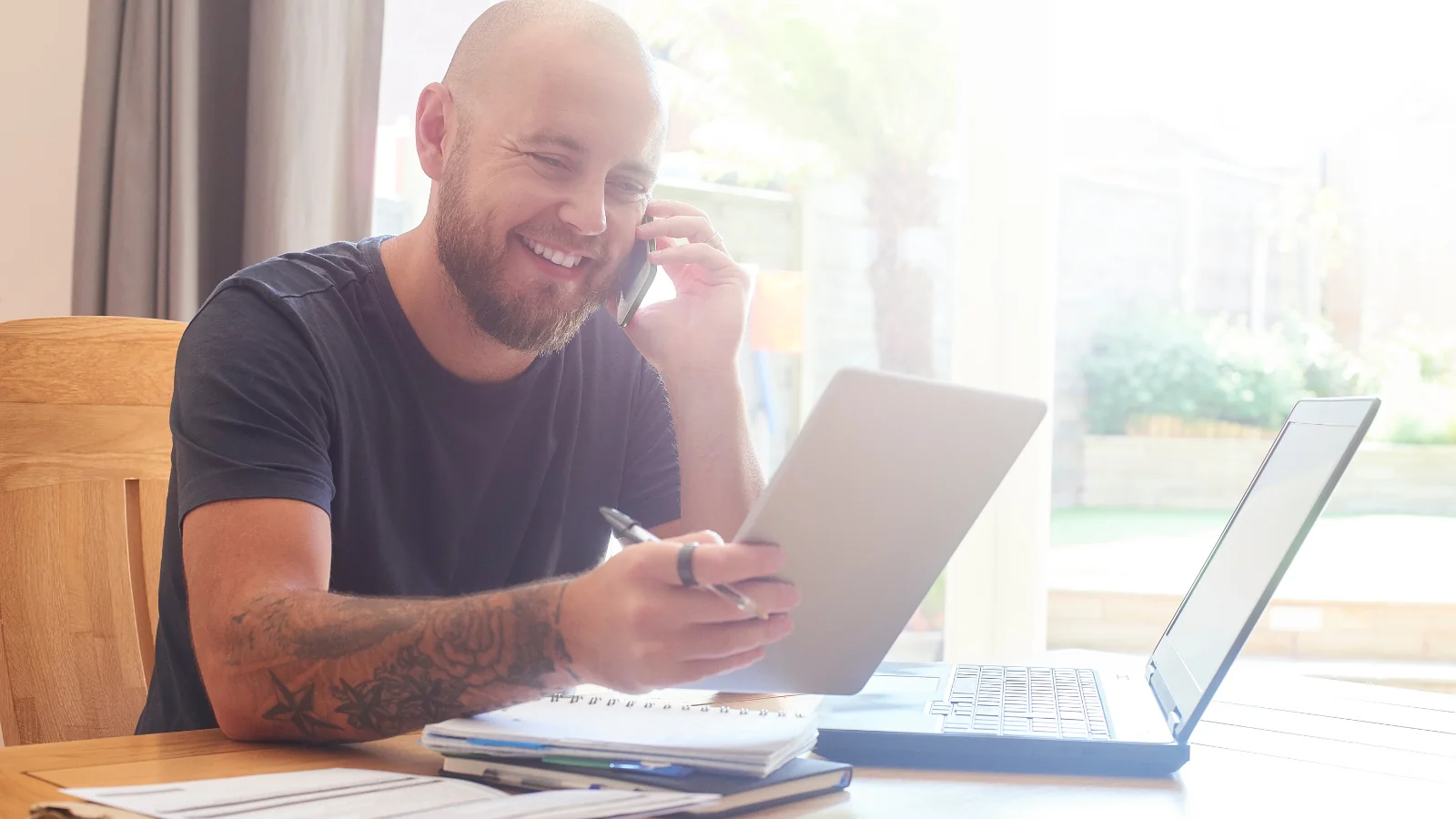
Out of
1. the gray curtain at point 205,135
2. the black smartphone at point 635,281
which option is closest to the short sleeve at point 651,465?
the black smartphone at point 635,281

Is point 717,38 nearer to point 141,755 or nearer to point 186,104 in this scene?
point 186,104

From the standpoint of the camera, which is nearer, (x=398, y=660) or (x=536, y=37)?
(x=398, y=660)

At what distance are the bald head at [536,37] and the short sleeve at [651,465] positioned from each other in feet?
1.29

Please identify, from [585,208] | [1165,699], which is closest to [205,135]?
[585,208]

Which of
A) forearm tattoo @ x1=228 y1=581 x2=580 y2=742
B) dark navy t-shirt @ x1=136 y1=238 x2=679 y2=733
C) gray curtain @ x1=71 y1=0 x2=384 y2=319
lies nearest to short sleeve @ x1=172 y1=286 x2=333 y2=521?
dark navy t-shirt @ x1=136 y1=238 x2=679 y2=733

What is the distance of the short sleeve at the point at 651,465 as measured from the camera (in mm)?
1585

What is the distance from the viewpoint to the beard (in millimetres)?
1396

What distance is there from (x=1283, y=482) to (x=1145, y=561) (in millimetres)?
1729

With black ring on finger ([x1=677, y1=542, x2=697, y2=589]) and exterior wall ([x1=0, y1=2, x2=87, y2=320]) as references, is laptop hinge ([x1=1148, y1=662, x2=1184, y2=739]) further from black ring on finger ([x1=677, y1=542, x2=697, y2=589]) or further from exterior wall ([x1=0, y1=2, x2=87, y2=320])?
exterior wall ([x1=0, y1=2, x2=87, y2=320])

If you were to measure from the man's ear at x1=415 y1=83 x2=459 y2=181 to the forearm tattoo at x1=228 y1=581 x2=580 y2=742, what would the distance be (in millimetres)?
702

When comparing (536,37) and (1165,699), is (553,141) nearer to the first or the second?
(536,37)

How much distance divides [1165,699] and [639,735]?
1.56 feet

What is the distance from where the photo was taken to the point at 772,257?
8.88 feet

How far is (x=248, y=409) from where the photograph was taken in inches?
43.8
